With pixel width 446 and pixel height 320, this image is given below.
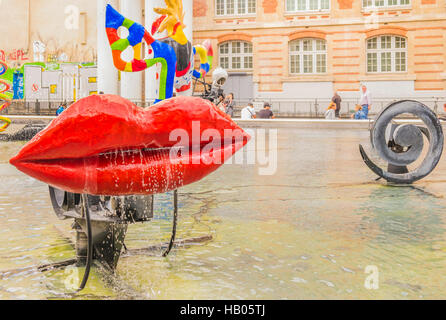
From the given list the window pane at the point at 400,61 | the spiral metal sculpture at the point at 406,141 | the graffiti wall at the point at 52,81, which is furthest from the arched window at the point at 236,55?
the spiral metal sculpture at the point at 406,141

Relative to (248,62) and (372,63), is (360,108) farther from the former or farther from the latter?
(248,62)

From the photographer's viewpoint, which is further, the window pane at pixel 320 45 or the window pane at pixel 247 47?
the window pane at pixel 247 47

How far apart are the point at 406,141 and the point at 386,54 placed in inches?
1018

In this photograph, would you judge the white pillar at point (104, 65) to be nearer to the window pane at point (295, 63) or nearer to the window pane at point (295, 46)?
the window pane at point (295, 63)

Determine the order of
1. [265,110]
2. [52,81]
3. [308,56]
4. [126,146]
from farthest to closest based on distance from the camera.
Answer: [52,81]
[308,56]
[265,110]
[126,146]

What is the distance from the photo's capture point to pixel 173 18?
12.1ft

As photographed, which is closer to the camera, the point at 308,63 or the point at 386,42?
the point at 386,42

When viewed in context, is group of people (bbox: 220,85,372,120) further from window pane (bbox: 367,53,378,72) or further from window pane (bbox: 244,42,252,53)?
window pane (bbox: 244,42,252,53)

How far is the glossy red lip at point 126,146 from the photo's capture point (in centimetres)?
166

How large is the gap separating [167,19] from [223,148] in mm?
2144

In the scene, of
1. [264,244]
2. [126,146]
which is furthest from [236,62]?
[126,146]

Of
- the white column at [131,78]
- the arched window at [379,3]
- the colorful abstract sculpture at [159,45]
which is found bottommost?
the colorful abstract sculpture at [159,45]

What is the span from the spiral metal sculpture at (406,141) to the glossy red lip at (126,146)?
3366mm

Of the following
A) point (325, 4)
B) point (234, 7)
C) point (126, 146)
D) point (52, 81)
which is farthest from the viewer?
point (52, 81)
